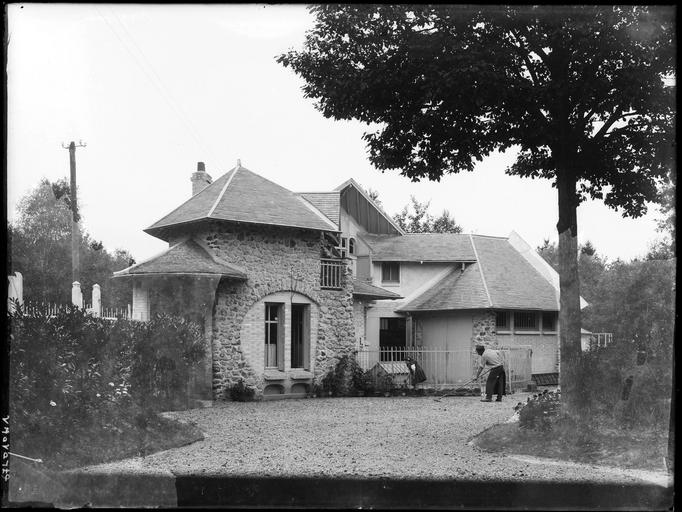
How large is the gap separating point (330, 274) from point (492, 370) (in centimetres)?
517

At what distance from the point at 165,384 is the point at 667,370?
23.1 feet

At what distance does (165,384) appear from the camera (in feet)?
35.6

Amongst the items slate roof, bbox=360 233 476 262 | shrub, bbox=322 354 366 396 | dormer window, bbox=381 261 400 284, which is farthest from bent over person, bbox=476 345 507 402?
dormer window, bbox=381 261 400 284

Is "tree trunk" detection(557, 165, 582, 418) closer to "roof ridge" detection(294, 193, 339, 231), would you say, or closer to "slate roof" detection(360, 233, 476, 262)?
"roof ridge" detection(294, 193, 339, 231)

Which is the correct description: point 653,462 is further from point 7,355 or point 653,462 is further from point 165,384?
point 7,355

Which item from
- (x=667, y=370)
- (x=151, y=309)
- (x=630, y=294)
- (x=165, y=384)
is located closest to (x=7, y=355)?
(x=165, y=384)

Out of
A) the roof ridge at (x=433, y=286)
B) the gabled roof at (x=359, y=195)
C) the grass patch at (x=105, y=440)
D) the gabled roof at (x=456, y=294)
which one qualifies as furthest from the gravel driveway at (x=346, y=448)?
the roof ridge at (x=433, y=286)

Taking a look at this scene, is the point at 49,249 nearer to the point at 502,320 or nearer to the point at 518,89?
the point at 518,89

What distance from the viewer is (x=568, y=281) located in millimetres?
11281

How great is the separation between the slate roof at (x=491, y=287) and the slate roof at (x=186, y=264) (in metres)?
10.2

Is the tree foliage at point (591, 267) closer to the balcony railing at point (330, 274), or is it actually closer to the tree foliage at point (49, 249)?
the balcony railing at point (330, 274)

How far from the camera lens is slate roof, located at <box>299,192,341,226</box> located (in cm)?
2066

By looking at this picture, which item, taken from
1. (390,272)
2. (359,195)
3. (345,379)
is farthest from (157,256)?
(390,272)

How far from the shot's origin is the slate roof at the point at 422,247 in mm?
28078
